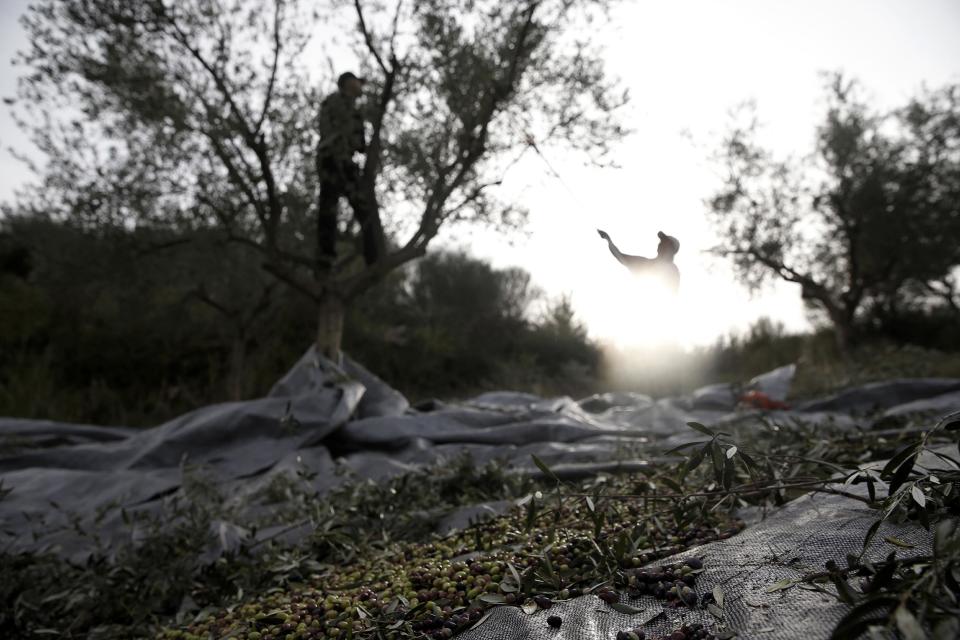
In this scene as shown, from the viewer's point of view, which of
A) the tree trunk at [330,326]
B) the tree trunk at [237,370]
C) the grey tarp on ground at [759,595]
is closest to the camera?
the grey tarp on ground at [759,595]

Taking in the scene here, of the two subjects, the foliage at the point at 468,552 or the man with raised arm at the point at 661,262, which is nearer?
the foliage at the point at 468,552

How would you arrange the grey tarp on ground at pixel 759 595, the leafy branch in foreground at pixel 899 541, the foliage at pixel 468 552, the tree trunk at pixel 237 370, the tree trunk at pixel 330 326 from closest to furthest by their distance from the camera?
the leafy branch in foreground at pixel 899 541, the grey tarp on ground at pixel 759 595, the foliage at pixel 468 552, the tree trunk at pixel 330 326, the tree trunk at pixel 237 370

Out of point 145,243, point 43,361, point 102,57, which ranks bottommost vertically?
point 43,361

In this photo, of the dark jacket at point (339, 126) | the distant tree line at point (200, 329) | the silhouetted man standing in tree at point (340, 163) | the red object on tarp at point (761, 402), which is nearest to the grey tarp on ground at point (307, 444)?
the red object on tarp at point (761, 402)

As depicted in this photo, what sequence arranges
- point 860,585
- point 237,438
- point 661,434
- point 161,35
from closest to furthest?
point 860,585, point 237,438, point 661,434, point 161,35

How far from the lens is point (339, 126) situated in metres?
6.11

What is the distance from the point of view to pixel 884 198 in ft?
49.8

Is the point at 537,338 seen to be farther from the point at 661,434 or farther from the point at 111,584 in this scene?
the point at 111,584

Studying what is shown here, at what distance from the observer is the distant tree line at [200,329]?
25.4 ft

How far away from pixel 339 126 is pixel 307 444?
3.03 metres

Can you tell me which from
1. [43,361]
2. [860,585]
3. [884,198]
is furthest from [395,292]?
[860,585]

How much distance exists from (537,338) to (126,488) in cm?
1163

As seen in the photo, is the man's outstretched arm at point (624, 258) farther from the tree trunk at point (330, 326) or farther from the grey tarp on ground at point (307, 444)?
the tree trunk at point (330, 326)

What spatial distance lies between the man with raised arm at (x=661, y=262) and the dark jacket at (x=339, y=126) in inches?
191
